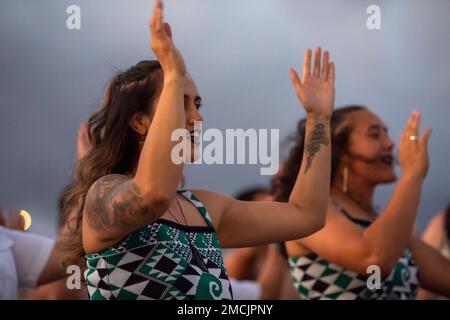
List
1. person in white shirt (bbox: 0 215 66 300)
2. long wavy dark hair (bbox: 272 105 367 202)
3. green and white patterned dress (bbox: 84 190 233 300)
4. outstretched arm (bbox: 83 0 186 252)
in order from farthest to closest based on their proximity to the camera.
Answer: long wavy dark hair (bbox: 272 105 367 202), person in white shirt (bbox: 0 215 66 300), green and white patterned dress (bbox: 84 190 233 300), outstretched arm (bbox: 83 0 186 252)

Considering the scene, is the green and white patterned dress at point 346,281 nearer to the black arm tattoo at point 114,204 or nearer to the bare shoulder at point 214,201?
the bare shoulder at point 214,201

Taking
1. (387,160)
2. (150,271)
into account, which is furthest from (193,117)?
(387,160)

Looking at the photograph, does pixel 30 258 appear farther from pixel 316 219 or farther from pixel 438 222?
pixel 438 222

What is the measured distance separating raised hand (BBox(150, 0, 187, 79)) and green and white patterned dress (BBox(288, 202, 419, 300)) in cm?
142

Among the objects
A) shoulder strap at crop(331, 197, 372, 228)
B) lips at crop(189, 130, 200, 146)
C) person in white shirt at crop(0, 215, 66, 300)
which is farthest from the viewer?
shoulder strap at crop(331, 197, 372, 228)

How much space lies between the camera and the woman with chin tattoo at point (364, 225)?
10.1 ft

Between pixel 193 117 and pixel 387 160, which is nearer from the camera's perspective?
pixel 193 117

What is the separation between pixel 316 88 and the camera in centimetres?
249

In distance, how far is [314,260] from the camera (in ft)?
10.8

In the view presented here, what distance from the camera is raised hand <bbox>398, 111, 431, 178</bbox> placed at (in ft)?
10.5

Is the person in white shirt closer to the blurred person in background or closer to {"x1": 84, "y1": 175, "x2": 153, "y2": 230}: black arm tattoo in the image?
{"x1": 84, "y1": 175, "x2": 153, "y2": 230}: black arm tattoo

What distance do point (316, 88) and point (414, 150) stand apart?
845 mm

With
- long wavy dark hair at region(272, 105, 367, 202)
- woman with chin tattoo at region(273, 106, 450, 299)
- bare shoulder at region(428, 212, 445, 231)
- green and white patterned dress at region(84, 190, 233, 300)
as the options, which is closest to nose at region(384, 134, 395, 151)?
woman with chin tattoo at region(273, 106, 450, 299)

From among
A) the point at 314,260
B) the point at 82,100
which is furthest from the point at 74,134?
the point at 314,260
